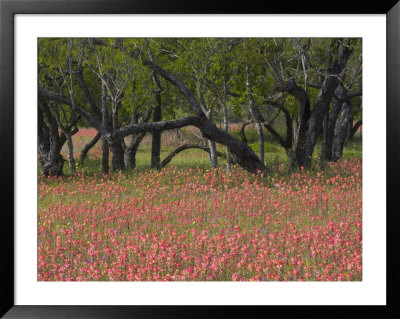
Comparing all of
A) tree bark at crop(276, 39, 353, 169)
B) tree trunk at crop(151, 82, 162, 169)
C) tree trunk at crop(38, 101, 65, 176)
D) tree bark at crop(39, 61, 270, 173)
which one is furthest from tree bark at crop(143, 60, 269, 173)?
tree trunk at crop(38, 101, 65, 176)

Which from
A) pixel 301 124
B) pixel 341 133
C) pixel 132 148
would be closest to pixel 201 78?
pixel 301 124

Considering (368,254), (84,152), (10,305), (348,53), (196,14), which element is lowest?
(10,305)

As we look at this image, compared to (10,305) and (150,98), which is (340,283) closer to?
(10,305)

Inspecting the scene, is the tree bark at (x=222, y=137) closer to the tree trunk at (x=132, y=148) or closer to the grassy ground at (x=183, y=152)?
the grassy ground at (x=183, y=152)

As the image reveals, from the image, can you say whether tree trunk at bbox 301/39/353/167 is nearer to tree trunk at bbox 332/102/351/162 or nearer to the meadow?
the meadow

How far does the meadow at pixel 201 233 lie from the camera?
19.3 ft

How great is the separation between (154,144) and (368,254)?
1157 centimetres

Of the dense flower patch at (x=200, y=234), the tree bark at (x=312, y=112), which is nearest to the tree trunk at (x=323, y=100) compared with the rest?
the tree bark at (x=312, y=112)

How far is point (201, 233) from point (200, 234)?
0.08 ft

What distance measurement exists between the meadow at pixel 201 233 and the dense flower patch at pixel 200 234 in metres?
0.02

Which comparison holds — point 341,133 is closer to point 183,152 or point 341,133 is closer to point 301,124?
point 301,124

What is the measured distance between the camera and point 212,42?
44.9 ft

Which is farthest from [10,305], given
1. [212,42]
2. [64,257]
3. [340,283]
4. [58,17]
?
[212,42]

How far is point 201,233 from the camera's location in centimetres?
712
